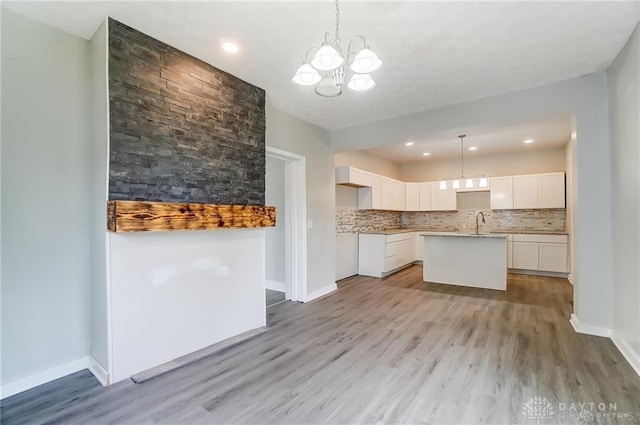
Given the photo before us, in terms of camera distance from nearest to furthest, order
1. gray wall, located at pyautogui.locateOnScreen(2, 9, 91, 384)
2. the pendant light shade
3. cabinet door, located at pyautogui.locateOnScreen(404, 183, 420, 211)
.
A: 1. the pendant light shade
2. gray wall, located at pyautogui.locateOnScreen(2, 9, 91, 384)
3. cabinet door, located at pyautogui.locateOnScreen(404, 183, 420, 211)

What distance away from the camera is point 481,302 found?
4.25 metres

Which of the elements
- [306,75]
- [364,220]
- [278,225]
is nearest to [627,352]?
[306,75]

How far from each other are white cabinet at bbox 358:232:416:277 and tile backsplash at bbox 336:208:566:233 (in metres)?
0.40

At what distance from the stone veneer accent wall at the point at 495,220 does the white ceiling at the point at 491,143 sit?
1.41 metres

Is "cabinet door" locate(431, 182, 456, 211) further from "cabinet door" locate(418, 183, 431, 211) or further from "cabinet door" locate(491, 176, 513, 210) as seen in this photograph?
"cabinet door" locate(491, 176, 513, 210)

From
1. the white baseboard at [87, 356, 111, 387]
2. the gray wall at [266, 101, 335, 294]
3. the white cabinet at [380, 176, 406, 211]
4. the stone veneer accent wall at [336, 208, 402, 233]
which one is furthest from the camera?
the white cabinet at [380, 176, 406, 211]

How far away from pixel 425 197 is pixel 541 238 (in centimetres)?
254

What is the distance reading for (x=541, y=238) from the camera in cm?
602

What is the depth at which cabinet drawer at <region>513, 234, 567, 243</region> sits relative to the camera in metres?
5.86

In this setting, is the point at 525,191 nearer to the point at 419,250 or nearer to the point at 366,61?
the point at 419,250

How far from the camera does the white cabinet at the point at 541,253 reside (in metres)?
5.85

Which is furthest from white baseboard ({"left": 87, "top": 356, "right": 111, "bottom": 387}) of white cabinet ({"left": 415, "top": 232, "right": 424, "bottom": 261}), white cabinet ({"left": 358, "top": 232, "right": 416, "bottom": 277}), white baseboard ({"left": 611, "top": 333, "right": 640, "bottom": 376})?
white cabinet ({"left": 415, "top": 232, "right": 424, "bottom": 261})

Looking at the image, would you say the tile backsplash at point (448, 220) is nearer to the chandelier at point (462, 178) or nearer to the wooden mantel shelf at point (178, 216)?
the chandelier at point (462, 178)

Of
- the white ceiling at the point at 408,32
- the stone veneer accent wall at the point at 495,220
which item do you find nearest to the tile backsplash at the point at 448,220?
the stone veneer accent wall at the point at 495,220
